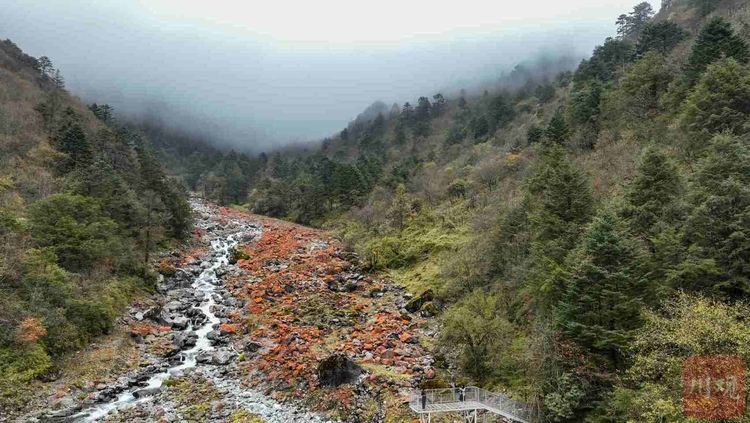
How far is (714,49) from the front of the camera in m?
42.5

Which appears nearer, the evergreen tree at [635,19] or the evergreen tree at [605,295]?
the evergreen tree at [605,295]

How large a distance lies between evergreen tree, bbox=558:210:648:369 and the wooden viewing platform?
4.43m

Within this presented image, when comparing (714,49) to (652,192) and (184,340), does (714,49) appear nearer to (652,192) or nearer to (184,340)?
(652,192)

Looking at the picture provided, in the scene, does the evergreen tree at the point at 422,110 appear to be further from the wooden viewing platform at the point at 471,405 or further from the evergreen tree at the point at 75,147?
the wooden viewing platform at the point at 471,405

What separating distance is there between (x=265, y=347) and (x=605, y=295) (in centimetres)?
2444

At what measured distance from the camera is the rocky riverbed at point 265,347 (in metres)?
25.5

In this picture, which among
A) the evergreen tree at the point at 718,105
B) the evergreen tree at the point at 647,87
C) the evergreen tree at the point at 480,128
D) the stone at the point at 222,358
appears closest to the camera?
the stone at the point at 222,358

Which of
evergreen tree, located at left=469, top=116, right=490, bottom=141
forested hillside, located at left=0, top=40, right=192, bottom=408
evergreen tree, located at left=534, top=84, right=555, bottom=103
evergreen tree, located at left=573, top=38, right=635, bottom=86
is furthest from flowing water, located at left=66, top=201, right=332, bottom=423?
evergreen tree, located at left=534, top=84, right=555, bottom=103

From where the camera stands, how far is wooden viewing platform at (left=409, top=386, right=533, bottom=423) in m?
21.4

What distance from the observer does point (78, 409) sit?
995 inches

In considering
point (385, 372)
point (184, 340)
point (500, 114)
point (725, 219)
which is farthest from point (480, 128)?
point (725, 219)

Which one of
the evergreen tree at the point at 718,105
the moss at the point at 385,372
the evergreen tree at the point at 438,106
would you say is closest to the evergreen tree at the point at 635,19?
the evergreen tree at the point at 438,106

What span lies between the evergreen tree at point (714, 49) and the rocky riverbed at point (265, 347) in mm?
35194

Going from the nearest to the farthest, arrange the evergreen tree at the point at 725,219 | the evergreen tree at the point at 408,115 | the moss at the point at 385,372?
the evergreen tree at the point at 725,219, the moss at the point at 385,372, the evergreen tree at the point at 408,115
